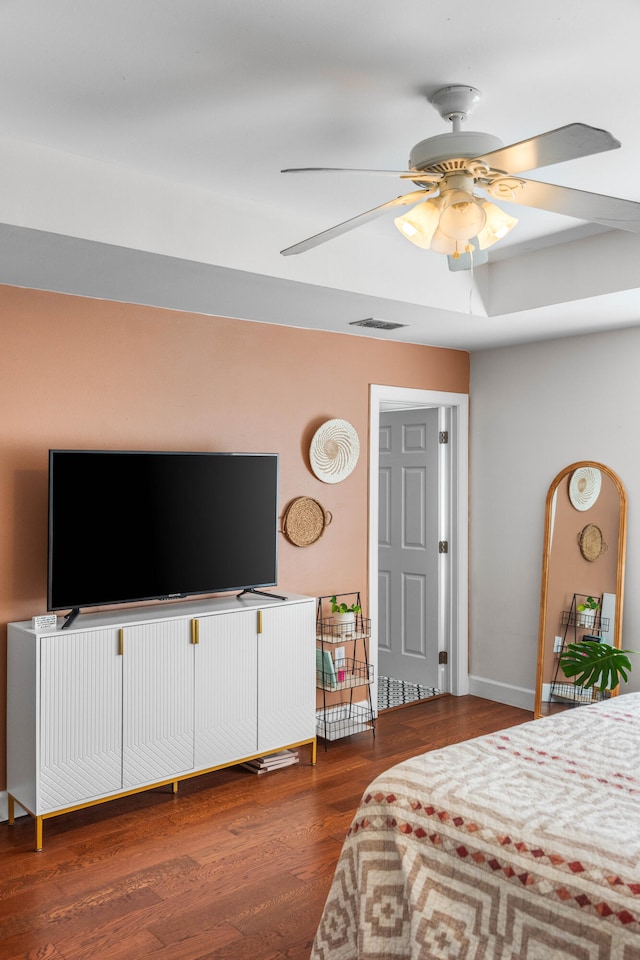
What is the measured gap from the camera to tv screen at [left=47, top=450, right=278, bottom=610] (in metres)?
3.38

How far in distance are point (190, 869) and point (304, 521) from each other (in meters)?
1.96

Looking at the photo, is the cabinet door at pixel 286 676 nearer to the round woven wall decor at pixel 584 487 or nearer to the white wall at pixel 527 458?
the white wall at pixel 527 458

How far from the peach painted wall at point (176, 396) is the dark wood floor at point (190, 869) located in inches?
23.2

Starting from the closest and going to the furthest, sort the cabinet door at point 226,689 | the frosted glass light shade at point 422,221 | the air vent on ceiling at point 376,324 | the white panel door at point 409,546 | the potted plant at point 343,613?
1. the frosted glass light shade at point 422,221
2. the cabinet door at point 226,689
3. the air vent on ceiling at point 376,324
4. the potted plant at point 343,613
5. the white panel door at point 409,546

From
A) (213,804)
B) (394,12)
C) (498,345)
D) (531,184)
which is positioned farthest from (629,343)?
(213,804)

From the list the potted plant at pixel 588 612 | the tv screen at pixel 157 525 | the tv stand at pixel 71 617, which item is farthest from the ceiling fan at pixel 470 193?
the potted plant at pixel 588 612

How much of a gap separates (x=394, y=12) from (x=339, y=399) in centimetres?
282

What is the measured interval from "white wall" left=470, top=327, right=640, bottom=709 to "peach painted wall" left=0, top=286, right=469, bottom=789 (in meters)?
0.45

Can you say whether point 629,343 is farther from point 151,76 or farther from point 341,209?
point 151,76

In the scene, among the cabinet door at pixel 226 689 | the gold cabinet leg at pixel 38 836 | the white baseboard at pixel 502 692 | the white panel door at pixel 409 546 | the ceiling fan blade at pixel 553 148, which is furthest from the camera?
the white panel door at pixel 409 546

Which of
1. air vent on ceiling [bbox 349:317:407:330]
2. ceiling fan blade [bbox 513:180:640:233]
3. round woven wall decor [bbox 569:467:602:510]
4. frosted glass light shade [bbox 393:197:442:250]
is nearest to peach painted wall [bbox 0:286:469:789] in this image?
air vent on ceiling [bbox 349:317:407:330]

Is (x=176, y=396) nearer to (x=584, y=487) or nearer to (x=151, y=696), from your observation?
(x=151, y=696)

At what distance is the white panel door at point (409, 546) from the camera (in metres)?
5.42

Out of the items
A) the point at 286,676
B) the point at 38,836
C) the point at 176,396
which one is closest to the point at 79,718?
the point at 38,836
